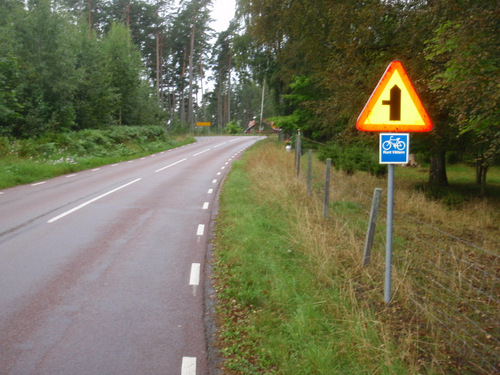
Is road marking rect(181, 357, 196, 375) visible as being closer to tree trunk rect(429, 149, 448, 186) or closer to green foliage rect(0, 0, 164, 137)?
tree trunk rect(429, 149, 448, 186)

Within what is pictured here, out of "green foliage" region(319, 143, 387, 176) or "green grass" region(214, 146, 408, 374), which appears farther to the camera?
"green foliage" region(319, 143, 387, 176)

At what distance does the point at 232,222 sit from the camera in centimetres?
911

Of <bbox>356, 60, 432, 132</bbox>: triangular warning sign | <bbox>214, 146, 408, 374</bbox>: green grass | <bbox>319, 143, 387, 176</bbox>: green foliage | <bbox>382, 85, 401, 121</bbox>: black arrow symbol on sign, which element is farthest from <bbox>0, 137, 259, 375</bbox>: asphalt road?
<bbox>319, 143, 387, 176</bbox>: green foliage

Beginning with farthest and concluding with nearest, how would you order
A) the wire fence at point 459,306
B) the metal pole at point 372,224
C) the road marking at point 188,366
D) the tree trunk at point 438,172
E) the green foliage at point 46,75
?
the green foliage at point 46,75 < the tree trunk at point 438,172 < the metal pole at point 372,224 < the wire fence at point 459,306 < the road marking at point 188,366

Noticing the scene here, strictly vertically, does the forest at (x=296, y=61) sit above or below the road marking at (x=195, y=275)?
above

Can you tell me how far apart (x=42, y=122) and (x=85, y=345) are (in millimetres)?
22518

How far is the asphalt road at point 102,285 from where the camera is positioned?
396cm

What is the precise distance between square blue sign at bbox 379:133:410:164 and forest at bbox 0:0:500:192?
10.2ft

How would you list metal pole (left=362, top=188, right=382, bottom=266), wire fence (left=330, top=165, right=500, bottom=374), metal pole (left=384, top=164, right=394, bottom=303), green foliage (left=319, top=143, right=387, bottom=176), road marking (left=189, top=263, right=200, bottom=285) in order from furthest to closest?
green foliage (left=319, top=143, right=387, bottom=176) → road marking (left=189, top=263, right=200, bottom=285) → metal pole (left=362, top=188, right=382, bottom=266) → metal pole (left=384, top=164, right=394, bottom=303) → wire fence (left=330, top=165, right=500, bottom=374)

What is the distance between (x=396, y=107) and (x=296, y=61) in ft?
68.1

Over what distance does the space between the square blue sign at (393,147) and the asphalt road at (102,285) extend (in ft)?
8.58

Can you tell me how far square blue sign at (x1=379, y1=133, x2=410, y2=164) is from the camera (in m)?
4.48

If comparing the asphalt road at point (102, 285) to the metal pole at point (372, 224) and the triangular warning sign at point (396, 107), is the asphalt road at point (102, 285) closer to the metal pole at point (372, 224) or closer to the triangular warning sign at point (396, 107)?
the metal pole at point (372, 224)

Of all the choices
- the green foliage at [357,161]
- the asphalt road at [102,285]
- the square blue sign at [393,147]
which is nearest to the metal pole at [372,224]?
the square blue sign at [393,147]
